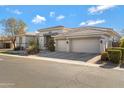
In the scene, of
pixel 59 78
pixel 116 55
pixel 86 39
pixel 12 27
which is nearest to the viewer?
pixel 59 78

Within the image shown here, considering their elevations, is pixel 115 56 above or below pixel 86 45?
below

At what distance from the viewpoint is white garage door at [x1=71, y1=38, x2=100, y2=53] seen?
2131 cm

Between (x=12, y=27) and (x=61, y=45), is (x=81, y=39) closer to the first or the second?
(x=61, y=45)

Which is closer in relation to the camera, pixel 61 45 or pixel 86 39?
pixel 86 39

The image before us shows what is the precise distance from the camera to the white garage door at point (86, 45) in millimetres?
21312

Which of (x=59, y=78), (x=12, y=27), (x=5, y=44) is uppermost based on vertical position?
(x=12, y=27)

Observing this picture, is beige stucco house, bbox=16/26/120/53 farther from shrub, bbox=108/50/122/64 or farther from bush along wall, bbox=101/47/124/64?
shrub, bbox=108/50/122/64

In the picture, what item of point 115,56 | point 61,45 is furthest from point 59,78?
point 61,45

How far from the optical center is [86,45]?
22.4m

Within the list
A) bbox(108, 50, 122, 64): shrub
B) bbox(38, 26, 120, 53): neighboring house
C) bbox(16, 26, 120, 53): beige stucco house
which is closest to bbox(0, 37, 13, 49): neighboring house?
bbox(16, 26, 120, 53): beige stucco house

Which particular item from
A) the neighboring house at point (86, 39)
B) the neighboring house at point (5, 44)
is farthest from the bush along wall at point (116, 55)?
the neighboring house at point (5, 44)

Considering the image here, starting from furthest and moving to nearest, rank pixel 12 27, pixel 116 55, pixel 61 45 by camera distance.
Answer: pixel 12 27
pixel 61 45
pixel 116 55
